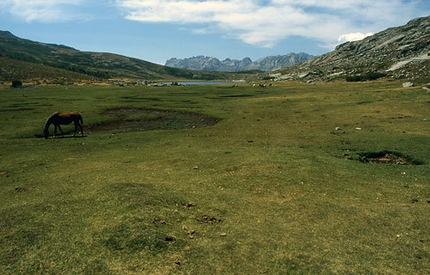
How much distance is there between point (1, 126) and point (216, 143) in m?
28.4

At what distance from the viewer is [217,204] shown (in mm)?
16094

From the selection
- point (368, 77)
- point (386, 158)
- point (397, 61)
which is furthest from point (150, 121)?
point (397, 61)

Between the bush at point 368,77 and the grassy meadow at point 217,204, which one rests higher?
the bush at point 368,77

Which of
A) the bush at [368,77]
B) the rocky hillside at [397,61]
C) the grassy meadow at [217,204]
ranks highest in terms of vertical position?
the rocky hillside at [397,61]

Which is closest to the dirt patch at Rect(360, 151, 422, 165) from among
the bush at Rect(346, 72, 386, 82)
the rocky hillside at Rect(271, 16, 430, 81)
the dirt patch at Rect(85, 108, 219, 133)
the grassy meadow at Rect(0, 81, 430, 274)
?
the grassy meadow at Rect(0, 81, 430, 274)

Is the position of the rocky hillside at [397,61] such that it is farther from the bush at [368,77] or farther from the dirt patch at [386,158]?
the dirt patch at [386,158]

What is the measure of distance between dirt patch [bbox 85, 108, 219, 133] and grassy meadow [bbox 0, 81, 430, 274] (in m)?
7.49

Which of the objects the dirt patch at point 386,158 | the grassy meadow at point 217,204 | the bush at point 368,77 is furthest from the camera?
the bush at point 368,77

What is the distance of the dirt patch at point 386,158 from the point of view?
2398 centimetres

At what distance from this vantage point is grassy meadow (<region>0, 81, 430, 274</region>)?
1126cm

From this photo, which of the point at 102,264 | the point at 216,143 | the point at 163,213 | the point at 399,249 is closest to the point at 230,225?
the point at 163,213

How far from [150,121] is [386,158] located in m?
32.5

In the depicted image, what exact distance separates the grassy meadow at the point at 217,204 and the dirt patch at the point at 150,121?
24.6ft

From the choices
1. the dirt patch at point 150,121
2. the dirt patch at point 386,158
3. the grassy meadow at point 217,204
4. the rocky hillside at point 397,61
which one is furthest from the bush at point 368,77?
the dirt patch at point 386,158
